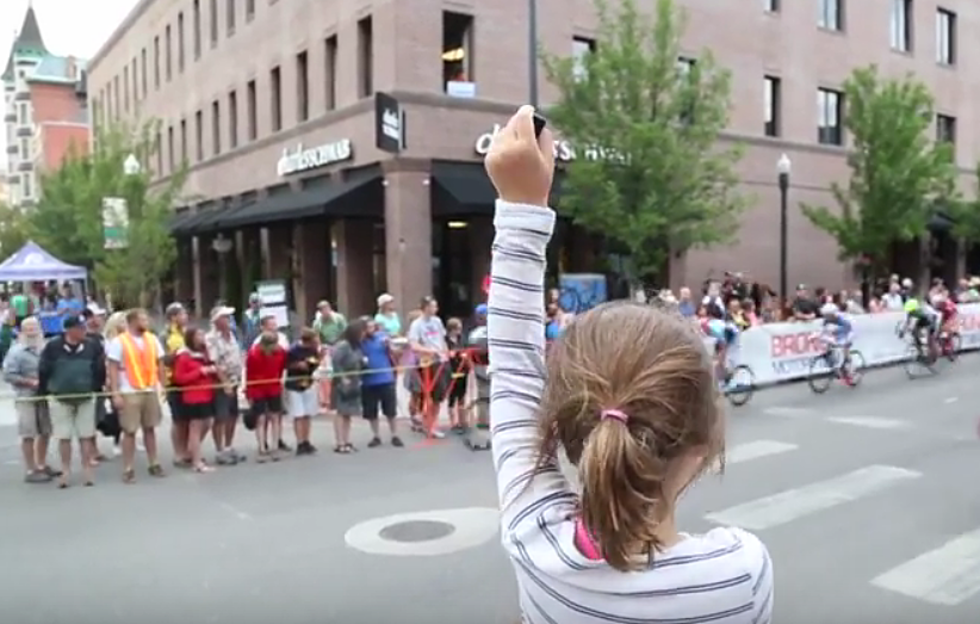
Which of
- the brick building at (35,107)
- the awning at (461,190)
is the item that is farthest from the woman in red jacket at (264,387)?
the brick building at (35,107)

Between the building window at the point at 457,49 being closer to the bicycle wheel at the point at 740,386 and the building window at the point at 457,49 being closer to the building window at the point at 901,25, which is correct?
the bicycle wheel at the point at 740,386

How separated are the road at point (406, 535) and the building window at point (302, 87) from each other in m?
15.7

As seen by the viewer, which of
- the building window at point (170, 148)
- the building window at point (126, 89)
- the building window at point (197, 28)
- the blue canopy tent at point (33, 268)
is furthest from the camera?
the building window at point (126, 89)

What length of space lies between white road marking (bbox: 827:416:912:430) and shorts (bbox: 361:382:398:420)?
6.05 m

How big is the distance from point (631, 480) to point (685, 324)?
27 cm

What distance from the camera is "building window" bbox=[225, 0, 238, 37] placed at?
30203mm

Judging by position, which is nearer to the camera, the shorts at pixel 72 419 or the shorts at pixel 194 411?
the shorts at pixel 72 419

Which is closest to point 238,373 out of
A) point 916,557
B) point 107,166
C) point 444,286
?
point 916,557

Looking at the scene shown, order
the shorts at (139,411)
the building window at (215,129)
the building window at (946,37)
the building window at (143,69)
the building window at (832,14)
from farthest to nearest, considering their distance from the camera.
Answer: the building window at (143,69) → the building window at (946,37) → the building window at (215,129) → the building window at (832,14) → the shorts at (139,411)

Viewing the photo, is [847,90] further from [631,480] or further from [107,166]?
[631,480]

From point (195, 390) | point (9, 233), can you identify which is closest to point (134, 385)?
point (195, 390)

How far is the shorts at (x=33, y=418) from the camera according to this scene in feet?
33.1

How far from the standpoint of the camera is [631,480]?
1261mm

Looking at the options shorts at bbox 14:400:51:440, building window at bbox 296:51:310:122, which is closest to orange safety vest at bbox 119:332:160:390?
shorts at bbox 14:400:51:440
